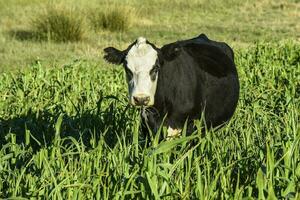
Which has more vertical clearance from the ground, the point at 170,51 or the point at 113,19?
the point at 170,51

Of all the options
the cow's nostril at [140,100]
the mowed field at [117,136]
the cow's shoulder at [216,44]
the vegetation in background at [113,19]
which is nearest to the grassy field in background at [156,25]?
the mowed field at [117,136]

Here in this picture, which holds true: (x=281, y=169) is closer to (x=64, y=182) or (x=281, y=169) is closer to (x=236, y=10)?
(x=64, y=182)

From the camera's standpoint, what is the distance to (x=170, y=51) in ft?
20.2

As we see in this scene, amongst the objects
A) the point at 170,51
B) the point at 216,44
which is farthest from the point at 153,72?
the point at 216,44

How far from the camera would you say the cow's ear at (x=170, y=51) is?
6145 mm

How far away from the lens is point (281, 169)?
162 inches

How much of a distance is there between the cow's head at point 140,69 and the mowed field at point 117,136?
9.3 inches

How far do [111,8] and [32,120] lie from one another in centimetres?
1698

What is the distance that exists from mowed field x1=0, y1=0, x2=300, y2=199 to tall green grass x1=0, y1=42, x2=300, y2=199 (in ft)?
0.03

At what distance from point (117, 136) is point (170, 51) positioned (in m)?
1.58

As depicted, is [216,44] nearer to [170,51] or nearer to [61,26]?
[170,51]

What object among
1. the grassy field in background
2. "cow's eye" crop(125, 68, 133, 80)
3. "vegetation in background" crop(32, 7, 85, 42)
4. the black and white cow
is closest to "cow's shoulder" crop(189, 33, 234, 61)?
the black and white cow

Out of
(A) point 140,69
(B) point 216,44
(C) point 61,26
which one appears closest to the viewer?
(A) point 140,69

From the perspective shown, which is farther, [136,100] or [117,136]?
[136,100]
